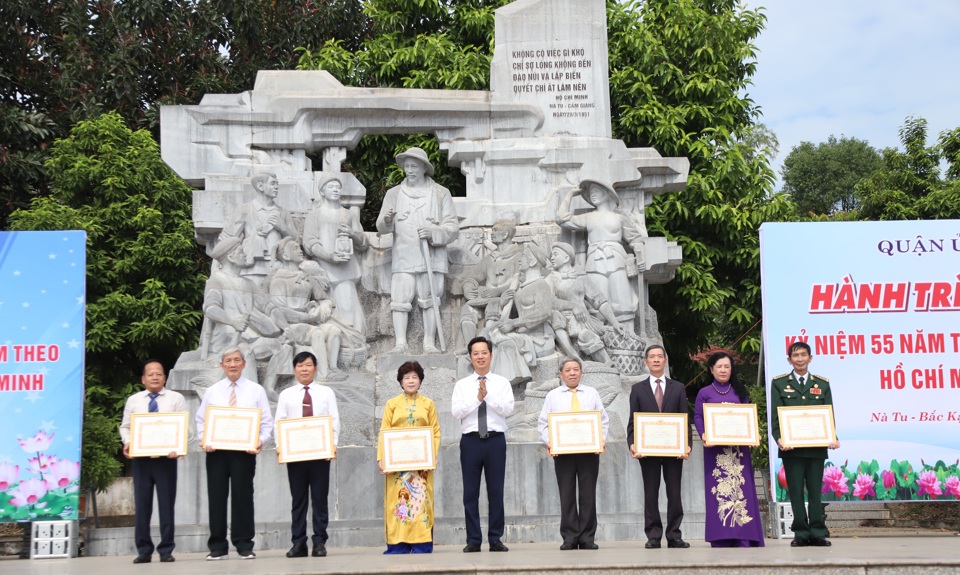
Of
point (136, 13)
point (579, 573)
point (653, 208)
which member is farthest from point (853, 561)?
point (136, 13)

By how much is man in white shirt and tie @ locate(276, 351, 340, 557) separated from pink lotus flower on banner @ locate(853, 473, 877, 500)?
18.5 ft

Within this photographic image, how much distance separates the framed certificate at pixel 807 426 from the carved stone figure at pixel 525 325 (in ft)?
14.9

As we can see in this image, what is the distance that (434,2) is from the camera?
76.8 ft

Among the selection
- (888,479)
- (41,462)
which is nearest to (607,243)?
(888,479)

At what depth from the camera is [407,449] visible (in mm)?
11227

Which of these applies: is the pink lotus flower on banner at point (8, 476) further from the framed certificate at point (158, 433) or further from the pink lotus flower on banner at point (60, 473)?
the framed certificate at point (158, 433)

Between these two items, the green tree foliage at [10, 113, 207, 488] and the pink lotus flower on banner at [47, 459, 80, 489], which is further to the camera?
the green tree foliage at [10, 113, 207, 488]

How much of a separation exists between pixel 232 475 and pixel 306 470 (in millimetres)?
677

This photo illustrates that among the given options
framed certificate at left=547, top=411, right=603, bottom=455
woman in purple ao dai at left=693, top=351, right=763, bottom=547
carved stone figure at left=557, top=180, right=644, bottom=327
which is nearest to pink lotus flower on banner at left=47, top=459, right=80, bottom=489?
framed certificate at left=547, top=411, right=603, bottom=455

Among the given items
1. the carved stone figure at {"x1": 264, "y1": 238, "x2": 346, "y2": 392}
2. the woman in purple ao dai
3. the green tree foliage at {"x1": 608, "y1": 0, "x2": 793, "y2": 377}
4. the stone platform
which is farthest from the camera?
the green tree foliage at {"x1": 608, "y1": 0, "x2": 793, "y2": 377}

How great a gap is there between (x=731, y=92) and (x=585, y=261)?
823 centimetres

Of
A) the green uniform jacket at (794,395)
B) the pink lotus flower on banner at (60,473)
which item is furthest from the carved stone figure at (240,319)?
the green uniform jacket at (794,395)

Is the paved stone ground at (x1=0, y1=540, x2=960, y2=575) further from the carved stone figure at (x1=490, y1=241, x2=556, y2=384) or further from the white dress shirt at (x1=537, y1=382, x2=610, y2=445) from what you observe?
the carved stone figure at (x1=490, y1=241, x2=556, y2=384)

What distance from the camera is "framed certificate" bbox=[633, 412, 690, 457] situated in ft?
36.8
